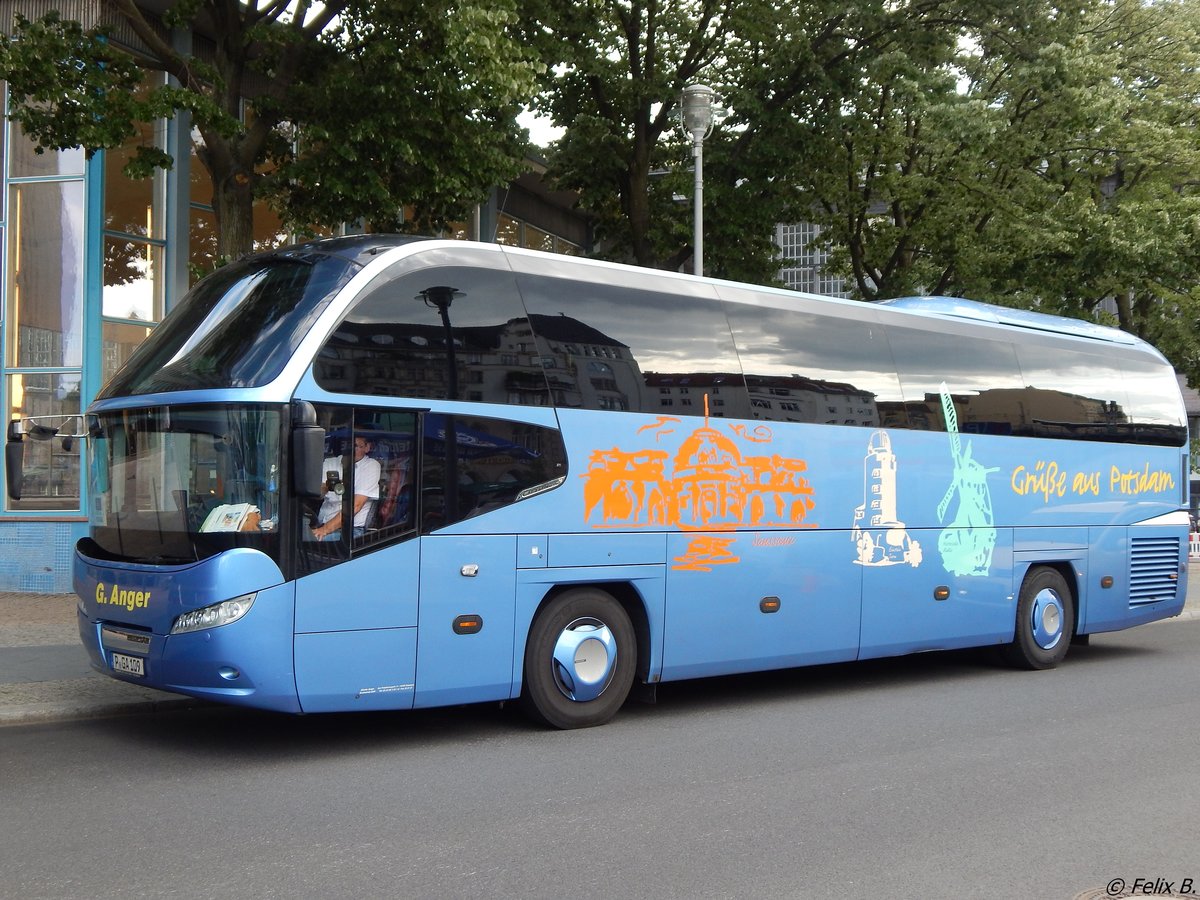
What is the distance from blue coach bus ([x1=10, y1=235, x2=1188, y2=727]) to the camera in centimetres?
802

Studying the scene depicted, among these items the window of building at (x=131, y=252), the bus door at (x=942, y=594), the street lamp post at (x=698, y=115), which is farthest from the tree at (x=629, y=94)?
the bus door at (x=942, y=594)

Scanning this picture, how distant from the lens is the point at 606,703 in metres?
9.69

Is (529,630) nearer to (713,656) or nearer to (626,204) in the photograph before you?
(713,656)

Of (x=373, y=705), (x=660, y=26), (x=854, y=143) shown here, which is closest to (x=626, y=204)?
(x=660, y=26)

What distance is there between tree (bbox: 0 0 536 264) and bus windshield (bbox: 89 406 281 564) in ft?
18.5

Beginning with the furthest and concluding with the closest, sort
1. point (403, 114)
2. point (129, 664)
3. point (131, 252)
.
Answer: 1. point (131, 252)
2. point (403, 114)
3. point (129, 664)

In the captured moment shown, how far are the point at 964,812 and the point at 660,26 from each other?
15118 millimetres

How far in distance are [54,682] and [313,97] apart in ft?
23.7

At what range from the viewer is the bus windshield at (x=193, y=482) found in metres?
7.93

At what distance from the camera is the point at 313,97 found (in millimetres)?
14461

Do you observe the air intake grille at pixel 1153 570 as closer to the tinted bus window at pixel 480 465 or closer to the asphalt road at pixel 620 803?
the asphalt road at pixel 620 803

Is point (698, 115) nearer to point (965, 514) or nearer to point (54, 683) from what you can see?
point (965, 514)

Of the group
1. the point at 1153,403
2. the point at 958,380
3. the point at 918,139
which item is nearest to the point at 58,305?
the point at 958,380

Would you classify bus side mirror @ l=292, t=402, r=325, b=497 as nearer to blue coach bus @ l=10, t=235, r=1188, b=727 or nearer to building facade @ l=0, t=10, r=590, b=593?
blue coach bus @ l=10, t=235, r=1188, b=727
